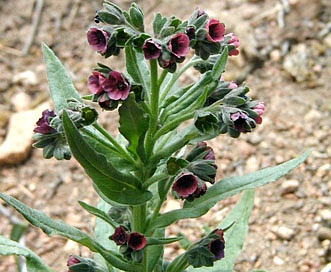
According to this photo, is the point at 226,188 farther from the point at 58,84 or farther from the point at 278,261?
the point at 278,261

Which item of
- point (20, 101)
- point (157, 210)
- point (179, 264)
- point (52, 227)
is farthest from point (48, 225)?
point (20, 101)

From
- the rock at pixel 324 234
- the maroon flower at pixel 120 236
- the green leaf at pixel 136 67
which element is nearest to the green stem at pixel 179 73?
the green leaf at pixel 136 67

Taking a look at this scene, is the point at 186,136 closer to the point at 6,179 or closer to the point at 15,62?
the point at 6,179

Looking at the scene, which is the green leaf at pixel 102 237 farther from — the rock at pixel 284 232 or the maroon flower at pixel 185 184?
the rock at pixel 284 232

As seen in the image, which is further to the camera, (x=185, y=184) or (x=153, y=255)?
(x=153, y=255)

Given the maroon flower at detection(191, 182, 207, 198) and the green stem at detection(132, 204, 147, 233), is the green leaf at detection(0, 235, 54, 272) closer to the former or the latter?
the green stem at detection(132, 204, 147, 233)

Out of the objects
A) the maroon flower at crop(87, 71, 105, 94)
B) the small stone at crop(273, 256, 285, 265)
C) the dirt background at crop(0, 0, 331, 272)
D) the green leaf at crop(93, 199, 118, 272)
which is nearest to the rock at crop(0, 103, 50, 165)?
the dirt background at crop(0, 0, 331, 272)

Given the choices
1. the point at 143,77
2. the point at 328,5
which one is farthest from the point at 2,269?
the point at 328,5
